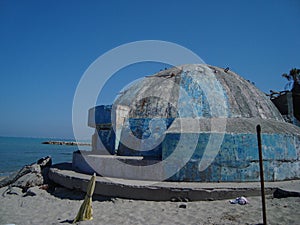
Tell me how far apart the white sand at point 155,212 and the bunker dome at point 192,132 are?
1.24 metres

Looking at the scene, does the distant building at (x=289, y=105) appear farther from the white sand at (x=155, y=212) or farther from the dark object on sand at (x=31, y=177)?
the dark object on sand at (x=31, y=177)

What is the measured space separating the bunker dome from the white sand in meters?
1.24

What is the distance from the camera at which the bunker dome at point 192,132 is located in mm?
7348

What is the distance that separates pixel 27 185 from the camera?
912 cm

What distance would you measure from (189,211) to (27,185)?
6.68 metres

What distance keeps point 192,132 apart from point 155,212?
113 inches

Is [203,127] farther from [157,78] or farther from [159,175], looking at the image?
[157,78]

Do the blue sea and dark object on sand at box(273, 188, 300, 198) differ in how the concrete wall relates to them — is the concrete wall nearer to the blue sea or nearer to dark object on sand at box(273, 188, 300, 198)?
dark object on sand at box(273, 188, 300, 198)

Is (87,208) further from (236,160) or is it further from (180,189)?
(236,160)

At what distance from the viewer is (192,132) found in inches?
299

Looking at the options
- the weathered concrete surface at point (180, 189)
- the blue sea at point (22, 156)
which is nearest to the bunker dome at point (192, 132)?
the weathered concrete surface at point (180, 189)

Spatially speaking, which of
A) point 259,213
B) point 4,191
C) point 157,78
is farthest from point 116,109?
point 259,213

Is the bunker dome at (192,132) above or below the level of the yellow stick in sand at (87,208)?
above

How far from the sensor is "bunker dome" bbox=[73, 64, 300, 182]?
7.35 metres
